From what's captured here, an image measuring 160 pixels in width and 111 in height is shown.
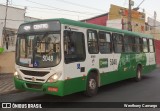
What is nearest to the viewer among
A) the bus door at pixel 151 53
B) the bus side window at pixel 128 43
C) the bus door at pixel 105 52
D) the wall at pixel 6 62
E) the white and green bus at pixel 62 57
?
the white and green bus at pixel 62 57

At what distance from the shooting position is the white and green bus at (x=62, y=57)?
9.15 metres

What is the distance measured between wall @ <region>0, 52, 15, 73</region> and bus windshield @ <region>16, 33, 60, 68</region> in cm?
865

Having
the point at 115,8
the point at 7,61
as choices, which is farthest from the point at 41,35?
the point at 115,8

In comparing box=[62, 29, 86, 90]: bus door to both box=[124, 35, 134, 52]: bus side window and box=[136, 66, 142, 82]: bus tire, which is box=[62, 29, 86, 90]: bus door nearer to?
box=[124, 35, 134, 52]: bus side window

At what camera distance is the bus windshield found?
922 centimetres

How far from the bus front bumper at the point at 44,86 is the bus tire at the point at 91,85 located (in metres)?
1.79

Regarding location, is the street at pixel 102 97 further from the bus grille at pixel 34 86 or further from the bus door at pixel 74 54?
the bus door at pixel 74 54

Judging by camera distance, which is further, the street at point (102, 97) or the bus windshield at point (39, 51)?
the street at point (102, 97)

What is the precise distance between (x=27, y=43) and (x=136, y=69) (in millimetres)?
7739

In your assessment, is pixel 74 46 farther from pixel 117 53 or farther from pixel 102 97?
pixel 117 53

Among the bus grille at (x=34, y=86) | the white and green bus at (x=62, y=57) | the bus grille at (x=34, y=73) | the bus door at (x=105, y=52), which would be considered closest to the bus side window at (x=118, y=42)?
the bus door at (x=105, y=52)

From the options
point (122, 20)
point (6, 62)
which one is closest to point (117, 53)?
point (6, 62)

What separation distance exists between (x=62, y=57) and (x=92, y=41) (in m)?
2.20

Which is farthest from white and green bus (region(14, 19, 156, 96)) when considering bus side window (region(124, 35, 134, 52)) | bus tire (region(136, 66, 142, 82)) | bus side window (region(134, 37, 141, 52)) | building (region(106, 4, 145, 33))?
building (region(106, 4, 145, 33))
